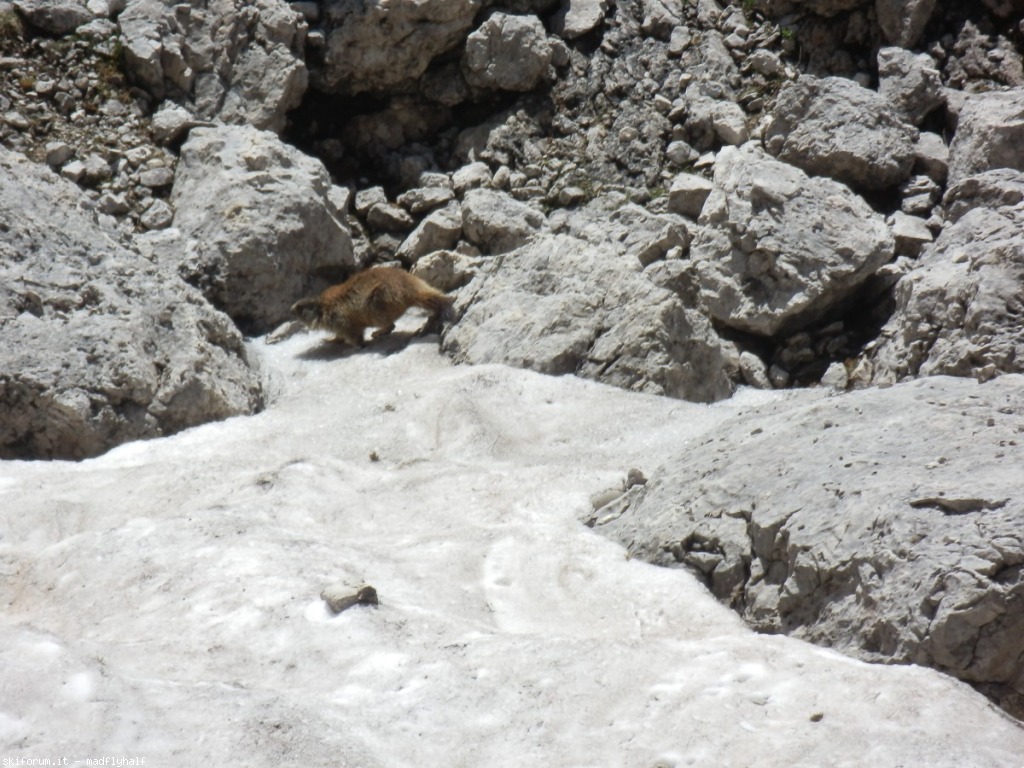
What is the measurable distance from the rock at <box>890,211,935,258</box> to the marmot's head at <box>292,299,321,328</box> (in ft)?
16.3

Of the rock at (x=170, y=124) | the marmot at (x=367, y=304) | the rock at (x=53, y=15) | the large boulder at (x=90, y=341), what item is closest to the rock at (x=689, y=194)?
the marmot at (x=367, y=304)

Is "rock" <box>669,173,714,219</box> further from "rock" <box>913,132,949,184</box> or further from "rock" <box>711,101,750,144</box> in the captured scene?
"rock" <box>913,132,949,184</box>

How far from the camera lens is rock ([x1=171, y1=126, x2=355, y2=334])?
29.3 feet

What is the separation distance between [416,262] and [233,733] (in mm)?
6942

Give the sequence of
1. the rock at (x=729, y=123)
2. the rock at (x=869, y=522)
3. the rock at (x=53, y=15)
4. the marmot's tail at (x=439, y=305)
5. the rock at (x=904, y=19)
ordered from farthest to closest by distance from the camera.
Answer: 1. the rock at (x=904, y=19)
2. the rock at (x=729, y=123)
3. the rock at (x=53, y=15)
4. the marmot's tail at (x=439, y=305)
5. the rock at (x=869, y=522)

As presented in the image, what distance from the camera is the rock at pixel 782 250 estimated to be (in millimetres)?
8852

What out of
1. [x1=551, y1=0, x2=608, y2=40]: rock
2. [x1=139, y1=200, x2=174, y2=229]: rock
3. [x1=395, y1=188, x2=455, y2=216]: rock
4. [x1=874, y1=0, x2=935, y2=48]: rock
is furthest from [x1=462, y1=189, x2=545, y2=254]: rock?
[x1=874, y1=0, x2=935, y2=48]: rock

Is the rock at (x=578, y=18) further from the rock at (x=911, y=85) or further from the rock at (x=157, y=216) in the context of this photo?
the rock at (x=157, y=216)

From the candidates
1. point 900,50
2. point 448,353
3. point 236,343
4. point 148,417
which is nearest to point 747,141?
point 900,50

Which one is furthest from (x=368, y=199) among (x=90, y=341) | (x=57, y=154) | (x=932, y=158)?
(x=932, y=158)

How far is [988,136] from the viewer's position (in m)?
9.41

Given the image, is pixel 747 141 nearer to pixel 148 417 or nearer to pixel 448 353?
pixel 448 353

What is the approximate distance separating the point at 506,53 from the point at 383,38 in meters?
1.31

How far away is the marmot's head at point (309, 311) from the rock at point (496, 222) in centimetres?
194
